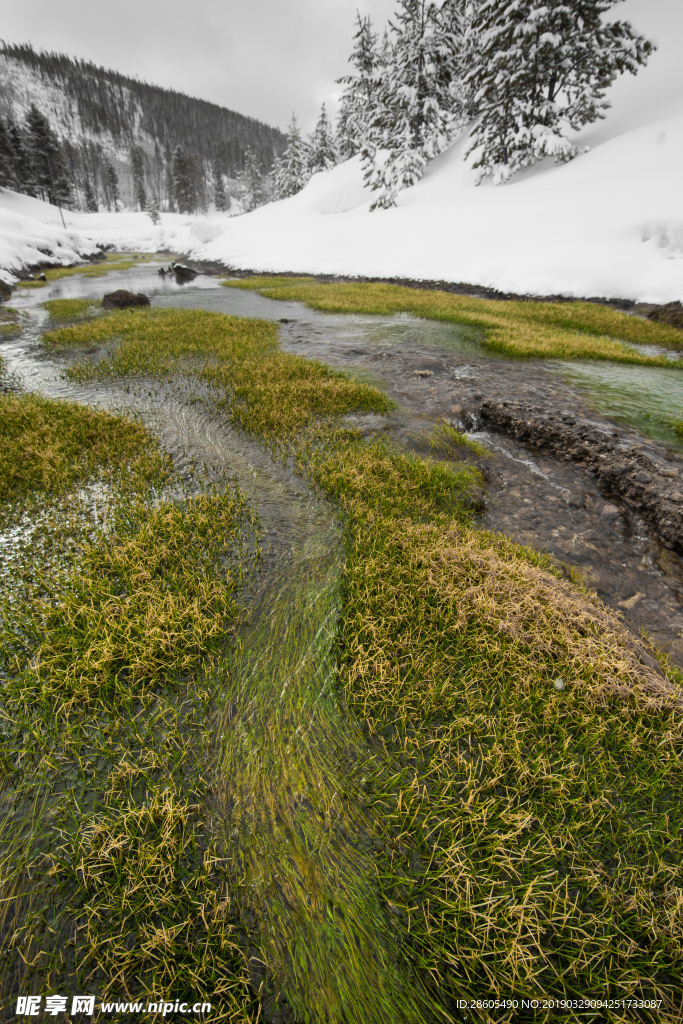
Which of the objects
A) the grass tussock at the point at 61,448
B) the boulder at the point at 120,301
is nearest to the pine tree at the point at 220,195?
the boulder at the point at 120,301

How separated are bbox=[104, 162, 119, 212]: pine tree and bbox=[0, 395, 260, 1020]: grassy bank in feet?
521

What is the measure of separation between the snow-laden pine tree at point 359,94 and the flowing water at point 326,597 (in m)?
54.5

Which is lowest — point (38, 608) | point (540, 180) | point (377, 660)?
point (38, 608)

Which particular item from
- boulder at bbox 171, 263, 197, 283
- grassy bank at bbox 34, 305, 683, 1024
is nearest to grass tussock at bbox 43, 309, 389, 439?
grassy bank at bbox 34, 305, 683, 1024

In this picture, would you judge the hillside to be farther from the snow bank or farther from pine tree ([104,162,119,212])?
the snow bank

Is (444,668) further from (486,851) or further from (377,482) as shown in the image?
(377,482)

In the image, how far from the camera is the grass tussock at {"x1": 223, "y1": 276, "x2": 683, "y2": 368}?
12.3 m

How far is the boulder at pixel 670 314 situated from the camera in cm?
1580

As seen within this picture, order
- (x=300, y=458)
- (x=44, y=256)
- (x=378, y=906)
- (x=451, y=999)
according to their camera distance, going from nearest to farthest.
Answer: (x=451, y=999) → (x=378, y=906) → (x=300, y=458) → (x=44, y=256)

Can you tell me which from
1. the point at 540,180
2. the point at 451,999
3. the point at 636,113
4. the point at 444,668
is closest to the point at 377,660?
the point at 444,668

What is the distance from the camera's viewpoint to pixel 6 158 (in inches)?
2379

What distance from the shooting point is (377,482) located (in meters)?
5.89

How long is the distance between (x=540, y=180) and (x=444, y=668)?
1464 inches

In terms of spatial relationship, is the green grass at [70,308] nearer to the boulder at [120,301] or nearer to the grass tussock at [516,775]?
the boulder at [120,301]
